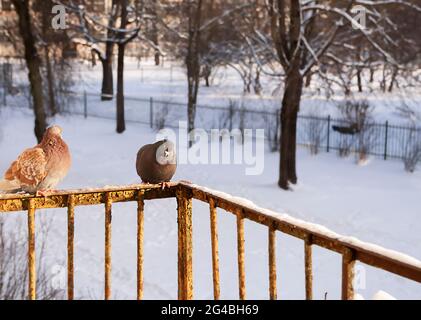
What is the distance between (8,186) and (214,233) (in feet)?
3.46

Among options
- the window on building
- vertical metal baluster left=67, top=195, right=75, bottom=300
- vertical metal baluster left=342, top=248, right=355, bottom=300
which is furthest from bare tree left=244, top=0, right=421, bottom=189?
the window on building

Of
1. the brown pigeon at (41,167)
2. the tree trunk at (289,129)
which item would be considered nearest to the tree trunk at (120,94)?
the tree trunk at (289,129)

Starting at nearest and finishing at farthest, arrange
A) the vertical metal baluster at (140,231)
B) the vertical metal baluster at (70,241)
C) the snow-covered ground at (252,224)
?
the vertical metal baluster at (70,241) → the vertical metal baluster at (140,231) → the snow-covered ground at (252,224)

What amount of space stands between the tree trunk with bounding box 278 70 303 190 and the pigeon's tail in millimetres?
11587

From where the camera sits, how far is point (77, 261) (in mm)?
10086

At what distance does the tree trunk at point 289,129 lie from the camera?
14.5 meters

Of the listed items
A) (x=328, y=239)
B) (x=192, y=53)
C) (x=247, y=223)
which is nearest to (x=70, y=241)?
(x=328, y=239)

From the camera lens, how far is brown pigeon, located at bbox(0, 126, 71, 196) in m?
3.02

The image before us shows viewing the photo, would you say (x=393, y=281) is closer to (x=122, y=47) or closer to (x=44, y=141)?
(x=44, y=141)

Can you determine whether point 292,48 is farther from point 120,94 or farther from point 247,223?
point 120,94

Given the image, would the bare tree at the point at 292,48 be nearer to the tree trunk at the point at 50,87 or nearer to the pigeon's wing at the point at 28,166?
the pigeon's wing at the point at 28,166

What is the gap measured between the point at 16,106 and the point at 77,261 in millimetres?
19688

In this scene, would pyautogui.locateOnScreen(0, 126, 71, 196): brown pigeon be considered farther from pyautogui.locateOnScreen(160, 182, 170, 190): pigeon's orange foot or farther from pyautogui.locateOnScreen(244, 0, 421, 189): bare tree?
pyautogui.locateOnScreen(244, 0, 421, 189): bare tree
